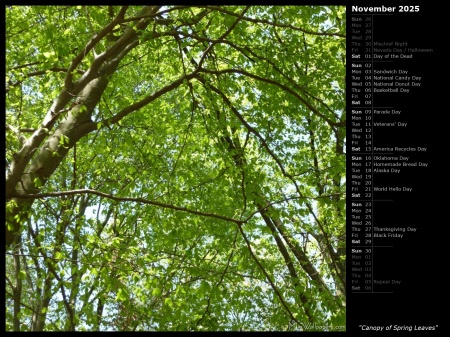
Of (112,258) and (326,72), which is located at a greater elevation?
(326,72)

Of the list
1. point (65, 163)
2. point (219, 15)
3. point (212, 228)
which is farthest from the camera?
point (65, 163)

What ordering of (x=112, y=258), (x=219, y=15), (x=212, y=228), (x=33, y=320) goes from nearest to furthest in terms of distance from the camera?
(x=112, y=258), (x=219, y=15), (x=212, y=228), (x=33, y=320)

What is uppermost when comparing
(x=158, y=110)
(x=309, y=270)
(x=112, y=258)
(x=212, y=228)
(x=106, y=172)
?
(x=158, y=110)

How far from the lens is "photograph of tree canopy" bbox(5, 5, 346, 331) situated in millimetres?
6375

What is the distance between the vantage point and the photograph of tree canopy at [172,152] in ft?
20.9

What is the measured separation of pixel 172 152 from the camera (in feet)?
40.2

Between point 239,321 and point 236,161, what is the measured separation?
5112 mm

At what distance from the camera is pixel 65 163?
46.4 ft
